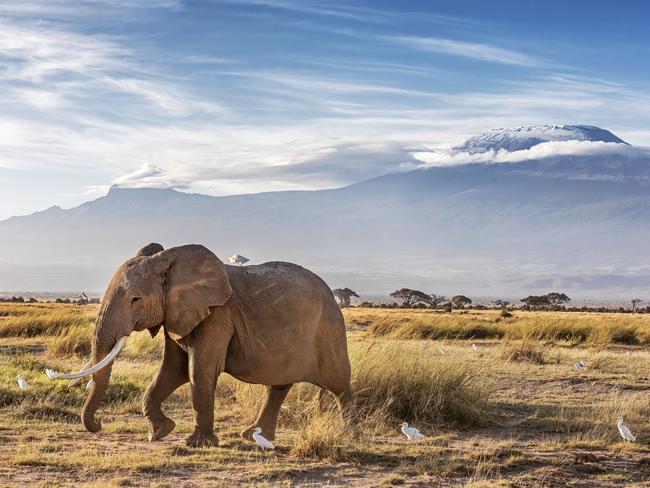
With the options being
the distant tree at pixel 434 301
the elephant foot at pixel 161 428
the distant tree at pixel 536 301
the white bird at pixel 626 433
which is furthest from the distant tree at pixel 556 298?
the elephant foot at pixel 161 428

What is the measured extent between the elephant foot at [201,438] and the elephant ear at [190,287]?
1092mm

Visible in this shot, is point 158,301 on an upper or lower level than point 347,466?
upper

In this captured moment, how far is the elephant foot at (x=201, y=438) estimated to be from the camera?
11227mm

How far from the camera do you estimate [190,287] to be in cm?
1105

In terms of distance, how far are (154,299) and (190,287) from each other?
1.34 feet

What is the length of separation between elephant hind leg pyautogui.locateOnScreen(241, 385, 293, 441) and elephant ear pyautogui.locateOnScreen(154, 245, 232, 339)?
1.53 m

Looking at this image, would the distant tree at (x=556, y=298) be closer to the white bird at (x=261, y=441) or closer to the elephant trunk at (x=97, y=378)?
the white bird at (x=261, y=441)

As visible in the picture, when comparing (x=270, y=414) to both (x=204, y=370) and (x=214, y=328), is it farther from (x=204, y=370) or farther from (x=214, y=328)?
(x=214, y=328)

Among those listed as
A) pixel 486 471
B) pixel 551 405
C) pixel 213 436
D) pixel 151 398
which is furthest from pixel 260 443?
pixel 551 405

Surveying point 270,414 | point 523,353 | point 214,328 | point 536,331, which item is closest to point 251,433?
point 270,414

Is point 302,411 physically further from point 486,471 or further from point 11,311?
point 11,311

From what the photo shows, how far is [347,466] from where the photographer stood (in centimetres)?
1052

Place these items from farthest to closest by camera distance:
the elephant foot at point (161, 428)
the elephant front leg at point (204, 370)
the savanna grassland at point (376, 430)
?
the elephant foot at point (161, 428)
the elephant front leg at point (204, 370)
the savanna grassland at point (376, 430)

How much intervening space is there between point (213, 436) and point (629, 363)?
41.3 ft
